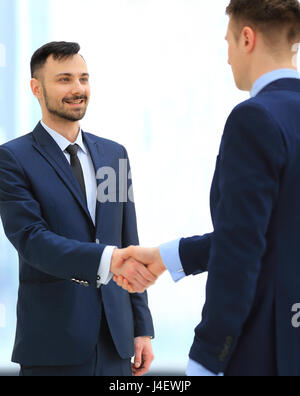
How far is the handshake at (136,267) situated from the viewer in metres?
2.03

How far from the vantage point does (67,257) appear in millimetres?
1931

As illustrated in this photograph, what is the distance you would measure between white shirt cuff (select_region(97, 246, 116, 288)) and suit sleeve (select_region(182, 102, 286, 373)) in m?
0.69

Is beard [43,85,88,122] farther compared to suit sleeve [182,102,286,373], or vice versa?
beard [43,85,88,122]

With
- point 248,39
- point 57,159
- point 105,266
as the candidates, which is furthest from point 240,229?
point 57,159

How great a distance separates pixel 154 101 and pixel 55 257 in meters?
1.91

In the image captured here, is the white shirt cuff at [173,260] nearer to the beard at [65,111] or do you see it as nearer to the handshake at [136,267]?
the handshake at [136,267]

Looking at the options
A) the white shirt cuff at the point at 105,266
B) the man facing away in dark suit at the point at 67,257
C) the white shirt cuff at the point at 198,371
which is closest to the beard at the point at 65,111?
the man facing away in dark suit at the point at 67,257

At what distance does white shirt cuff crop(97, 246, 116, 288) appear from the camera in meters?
1.96

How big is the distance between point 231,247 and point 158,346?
8.23 ft

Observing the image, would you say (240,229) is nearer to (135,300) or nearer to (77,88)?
(135,300)

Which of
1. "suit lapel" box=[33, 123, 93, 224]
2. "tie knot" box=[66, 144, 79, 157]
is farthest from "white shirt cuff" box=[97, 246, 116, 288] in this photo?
"tie knot" box=[66, 144, 79, 157]

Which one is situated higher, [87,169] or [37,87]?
[37,87]

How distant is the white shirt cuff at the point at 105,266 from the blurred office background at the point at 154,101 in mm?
1654

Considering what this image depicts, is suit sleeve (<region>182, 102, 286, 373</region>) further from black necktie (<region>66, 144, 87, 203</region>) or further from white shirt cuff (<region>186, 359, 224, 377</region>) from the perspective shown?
black necktie (<region>66, 144, 87, 203</region>)
